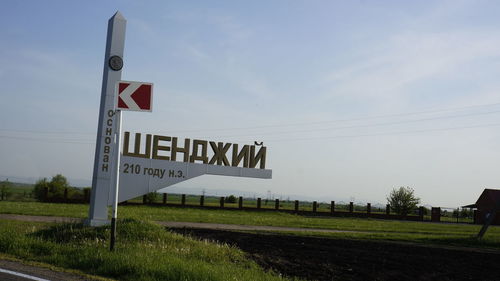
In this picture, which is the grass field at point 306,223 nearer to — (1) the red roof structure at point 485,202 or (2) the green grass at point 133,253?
(2) the green grass at point 133,253

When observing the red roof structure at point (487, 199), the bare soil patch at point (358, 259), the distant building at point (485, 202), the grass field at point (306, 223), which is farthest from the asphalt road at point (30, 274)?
the red roof structure at point (487, 199)

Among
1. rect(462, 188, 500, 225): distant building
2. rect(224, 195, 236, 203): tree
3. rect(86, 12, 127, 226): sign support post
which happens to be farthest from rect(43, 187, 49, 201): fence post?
rect(462, 188, 500, 225): distant building

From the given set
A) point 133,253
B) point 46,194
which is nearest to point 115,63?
point 133,253

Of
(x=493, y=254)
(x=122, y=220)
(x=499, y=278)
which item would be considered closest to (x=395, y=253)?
(x=499, y=278)

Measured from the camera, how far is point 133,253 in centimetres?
931

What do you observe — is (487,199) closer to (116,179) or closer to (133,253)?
(133,253)

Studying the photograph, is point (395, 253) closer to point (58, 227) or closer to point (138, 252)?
point (138, 252)

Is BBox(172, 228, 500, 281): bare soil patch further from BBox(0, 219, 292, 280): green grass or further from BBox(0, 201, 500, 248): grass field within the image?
BBox(0, 201, 500, 248): grass field

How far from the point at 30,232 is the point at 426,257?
10494 millimetres

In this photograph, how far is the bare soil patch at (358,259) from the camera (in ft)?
36.6

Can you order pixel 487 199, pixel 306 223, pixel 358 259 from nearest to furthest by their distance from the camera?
pixel 358 259, pixel 306 223, pixel 487 199

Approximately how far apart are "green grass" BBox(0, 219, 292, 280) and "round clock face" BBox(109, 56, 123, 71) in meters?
4.06

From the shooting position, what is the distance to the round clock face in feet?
43.6

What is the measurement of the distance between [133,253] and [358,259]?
6081 mm
